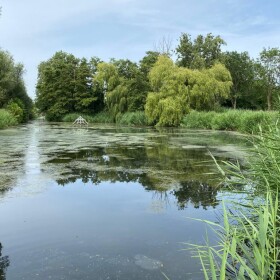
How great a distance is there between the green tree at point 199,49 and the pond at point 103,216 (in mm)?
29474

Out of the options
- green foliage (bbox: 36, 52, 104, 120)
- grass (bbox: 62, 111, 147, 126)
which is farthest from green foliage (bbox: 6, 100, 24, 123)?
green foliage (bbox: 36, 52, 104, 120)

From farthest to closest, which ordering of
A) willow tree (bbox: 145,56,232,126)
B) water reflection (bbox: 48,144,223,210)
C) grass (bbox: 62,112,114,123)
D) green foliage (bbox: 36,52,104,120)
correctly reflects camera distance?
1. green foliage (bbox: 36,52,104,120)
2. grass (bbox: 62,112,114,123)
3. willow tree (bbox: 145,56,232,126)
4. water reflection (bbox: 48,144,223,210)

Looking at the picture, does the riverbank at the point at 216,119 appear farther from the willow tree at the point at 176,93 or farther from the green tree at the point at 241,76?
the green tree at the point at 241,76

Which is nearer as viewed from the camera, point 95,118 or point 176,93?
point 176,93

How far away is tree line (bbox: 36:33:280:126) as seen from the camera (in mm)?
24113

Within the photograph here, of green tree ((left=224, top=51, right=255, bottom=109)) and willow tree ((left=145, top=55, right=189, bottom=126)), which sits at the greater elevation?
green tree ((left=224, top=51, right=255, bottom=109))

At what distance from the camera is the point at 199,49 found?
3653 cm

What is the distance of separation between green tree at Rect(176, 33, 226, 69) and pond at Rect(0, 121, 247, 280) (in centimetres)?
2947

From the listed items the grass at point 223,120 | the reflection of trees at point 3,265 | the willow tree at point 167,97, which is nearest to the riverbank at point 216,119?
the grass at point 223,120

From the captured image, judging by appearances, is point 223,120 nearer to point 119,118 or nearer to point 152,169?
point 152,169

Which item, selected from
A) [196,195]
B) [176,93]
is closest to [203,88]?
[176,93]

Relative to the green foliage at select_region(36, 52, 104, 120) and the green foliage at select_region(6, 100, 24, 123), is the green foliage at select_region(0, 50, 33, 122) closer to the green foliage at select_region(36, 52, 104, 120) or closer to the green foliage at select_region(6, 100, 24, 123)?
the green foliage at select_region(6, 100, 24, 123)

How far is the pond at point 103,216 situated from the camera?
2.84 meters

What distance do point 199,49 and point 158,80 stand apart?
14.3 metres
